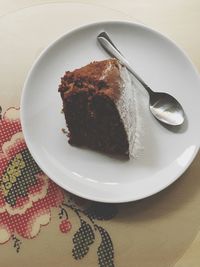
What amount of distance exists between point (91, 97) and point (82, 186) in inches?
7.2

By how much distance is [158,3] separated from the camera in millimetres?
1148

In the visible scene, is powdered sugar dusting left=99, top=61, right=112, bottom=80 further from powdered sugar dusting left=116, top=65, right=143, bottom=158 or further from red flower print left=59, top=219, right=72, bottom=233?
red flower print left=59, top=219, right=72, bottom=233

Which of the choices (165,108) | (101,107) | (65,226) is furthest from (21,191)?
(165,108)

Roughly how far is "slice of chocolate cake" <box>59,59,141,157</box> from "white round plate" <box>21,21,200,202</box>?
0.09 feet

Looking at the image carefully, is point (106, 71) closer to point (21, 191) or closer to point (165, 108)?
point (165, 108)

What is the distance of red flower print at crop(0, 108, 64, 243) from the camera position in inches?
36.9

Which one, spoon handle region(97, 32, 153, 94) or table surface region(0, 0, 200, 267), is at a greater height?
spoon handle region(97, 32, 153, 94)

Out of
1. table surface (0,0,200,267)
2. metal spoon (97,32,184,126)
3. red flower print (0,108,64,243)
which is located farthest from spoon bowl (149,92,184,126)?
red flower print (0,108,64,243)

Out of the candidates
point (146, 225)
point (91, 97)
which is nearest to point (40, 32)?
point (91, 97)

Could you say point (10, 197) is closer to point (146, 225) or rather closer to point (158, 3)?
point (146, 225)

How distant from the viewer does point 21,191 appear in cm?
96

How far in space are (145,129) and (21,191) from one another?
30cm

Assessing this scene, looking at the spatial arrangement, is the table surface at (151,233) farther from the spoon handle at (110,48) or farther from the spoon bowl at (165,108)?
the spoon handle at (110,48)

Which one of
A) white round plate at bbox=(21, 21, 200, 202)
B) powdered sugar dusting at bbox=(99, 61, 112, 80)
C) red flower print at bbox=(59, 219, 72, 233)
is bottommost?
red flower print at bbox=(59, 219, 72, 233)
